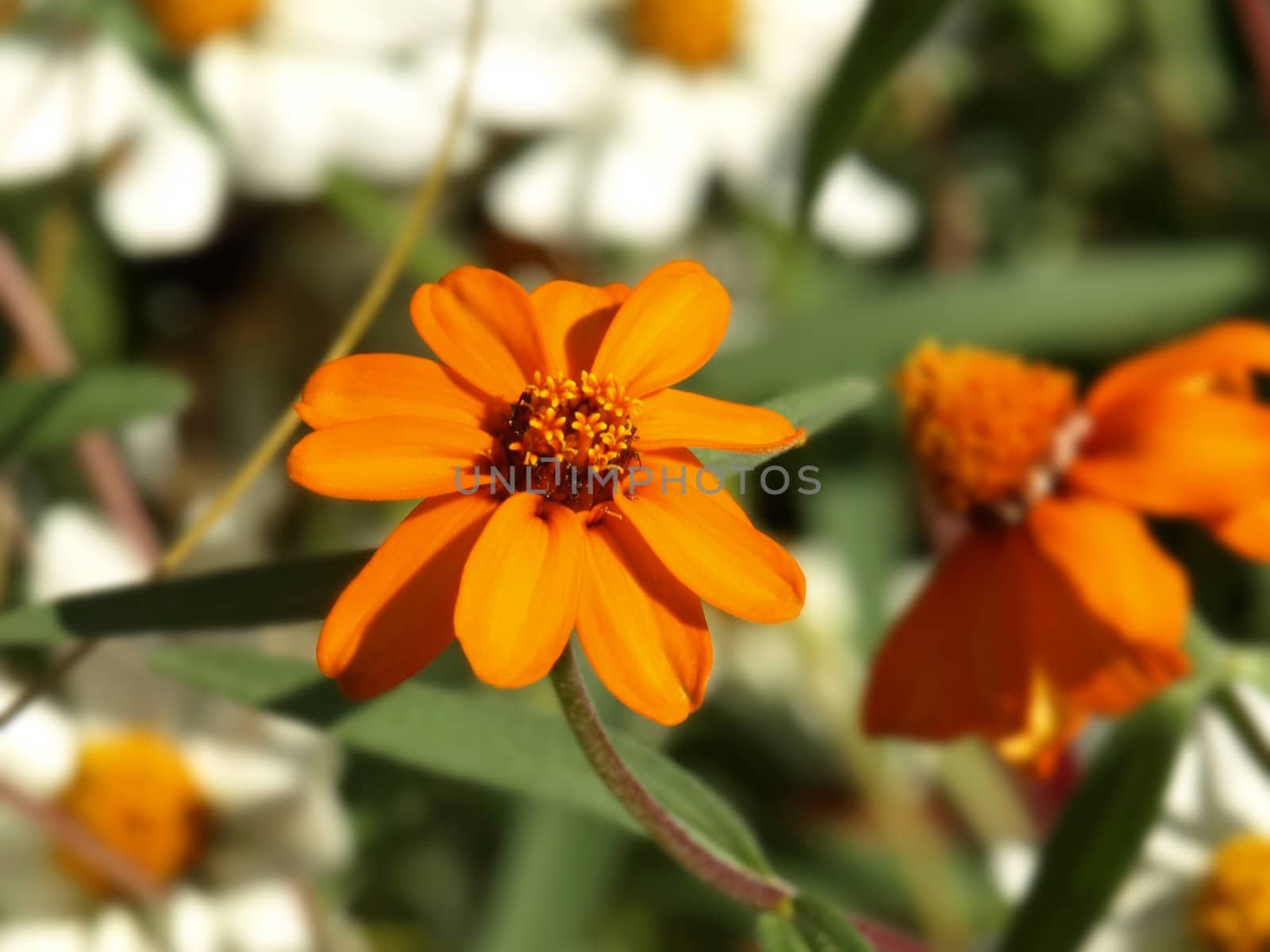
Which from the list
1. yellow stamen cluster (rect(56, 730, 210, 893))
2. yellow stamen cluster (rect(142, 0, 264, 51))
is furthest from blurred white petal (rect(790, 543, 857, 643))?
yellow stamen cluster (rect(142, 0, 264, 51))

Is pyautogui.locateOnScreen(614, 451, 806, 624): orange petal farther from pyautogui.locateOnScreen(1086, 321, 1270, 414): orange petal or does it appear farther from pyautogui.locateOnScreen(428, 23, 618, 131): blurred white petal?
pyautogui.locateOnScreen(428, 23, 618, 131): blurred white petal

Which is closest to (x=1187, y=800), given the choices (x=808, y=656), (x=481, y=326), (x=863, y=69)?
(x=808, y=656)

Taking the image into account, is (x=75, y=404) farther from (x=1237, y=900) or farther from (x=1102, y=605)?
(x=1237, y=900)

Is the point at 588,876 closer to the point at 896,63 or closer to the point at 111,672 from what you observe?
the point at 111,672

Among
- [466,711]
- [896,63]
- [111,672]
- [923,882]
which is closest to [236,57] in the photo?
[111,672]

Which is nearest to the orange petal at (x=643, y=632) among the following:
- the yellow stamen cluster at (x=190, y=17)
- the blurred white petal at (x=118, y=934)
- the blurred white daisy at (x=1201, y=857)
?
the blurred white daisy at (x=1201, y=857)

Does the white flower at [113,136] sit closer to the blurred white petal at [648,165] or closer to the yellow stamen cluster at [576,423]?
the blurred white petal at [648,165]
